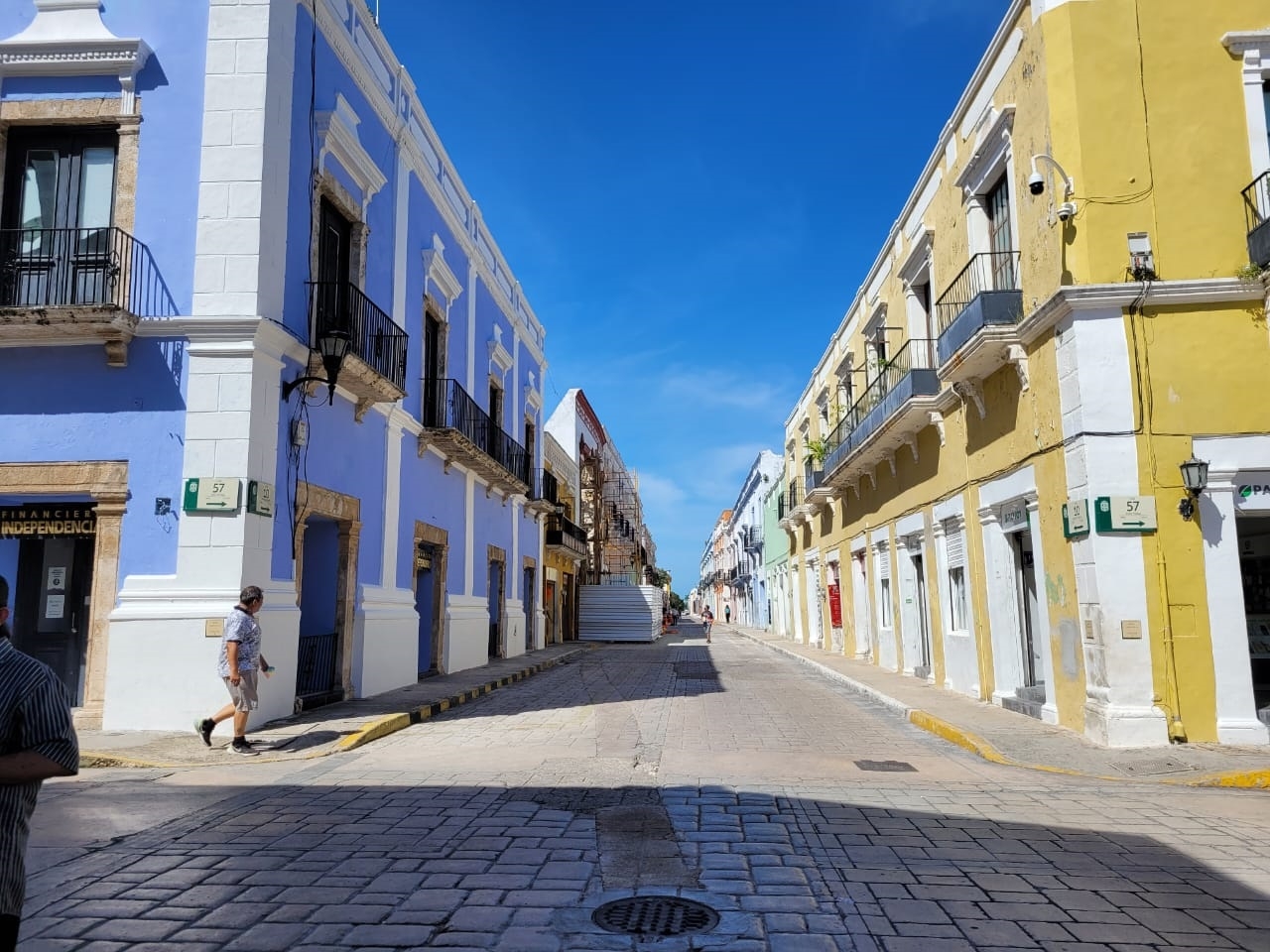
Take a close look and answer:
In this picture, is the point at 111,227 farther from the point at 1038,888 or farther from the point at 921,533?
Result: the point at 921,533

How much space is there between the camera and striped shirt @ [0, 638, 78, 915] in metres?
2.48

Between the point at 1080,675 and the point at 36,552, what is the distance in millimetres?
12049

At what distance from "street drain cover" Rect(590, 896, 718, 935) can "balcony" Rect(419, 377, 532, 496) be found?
39.0ft

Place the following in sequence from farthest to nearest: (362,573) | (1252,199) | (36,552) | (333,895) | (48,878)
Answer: (362,573) < (36,552) < (1252,199) < (48,878) < (333,895)

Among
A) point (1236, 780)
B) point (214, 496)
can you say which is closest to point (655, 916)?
point (1236, 780)

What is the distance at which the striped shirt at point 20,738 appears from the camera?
2480 mm

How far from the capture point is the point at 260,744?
27.9ft

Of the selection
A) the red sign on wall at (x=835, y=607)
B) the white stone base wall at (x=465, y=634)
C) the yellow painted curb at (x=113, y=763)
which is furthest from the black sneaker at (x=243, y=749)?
the red sign on wall at (x=835, y=607)

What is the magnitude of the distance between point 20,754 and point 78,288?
931cm

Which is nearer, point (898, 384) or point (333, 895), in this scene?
point (333, 895)

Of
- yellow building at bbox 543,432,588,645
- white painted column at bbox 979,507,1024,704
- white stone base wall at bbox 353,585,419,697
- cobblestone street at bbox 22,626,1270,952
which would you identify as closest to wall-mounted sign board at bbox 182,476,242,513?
cobblestone street at bbox 22,626,1270,952

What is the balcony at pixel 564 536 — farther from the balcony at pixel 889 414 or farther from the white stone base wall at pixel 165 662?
the white stone base wall at pixel 165 662

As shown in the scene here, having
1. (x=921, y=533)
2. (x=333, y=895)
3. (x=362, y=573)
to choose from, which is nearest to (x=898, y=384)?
(x=921, y=533)

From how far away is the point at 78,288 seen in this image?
10.0 meters
